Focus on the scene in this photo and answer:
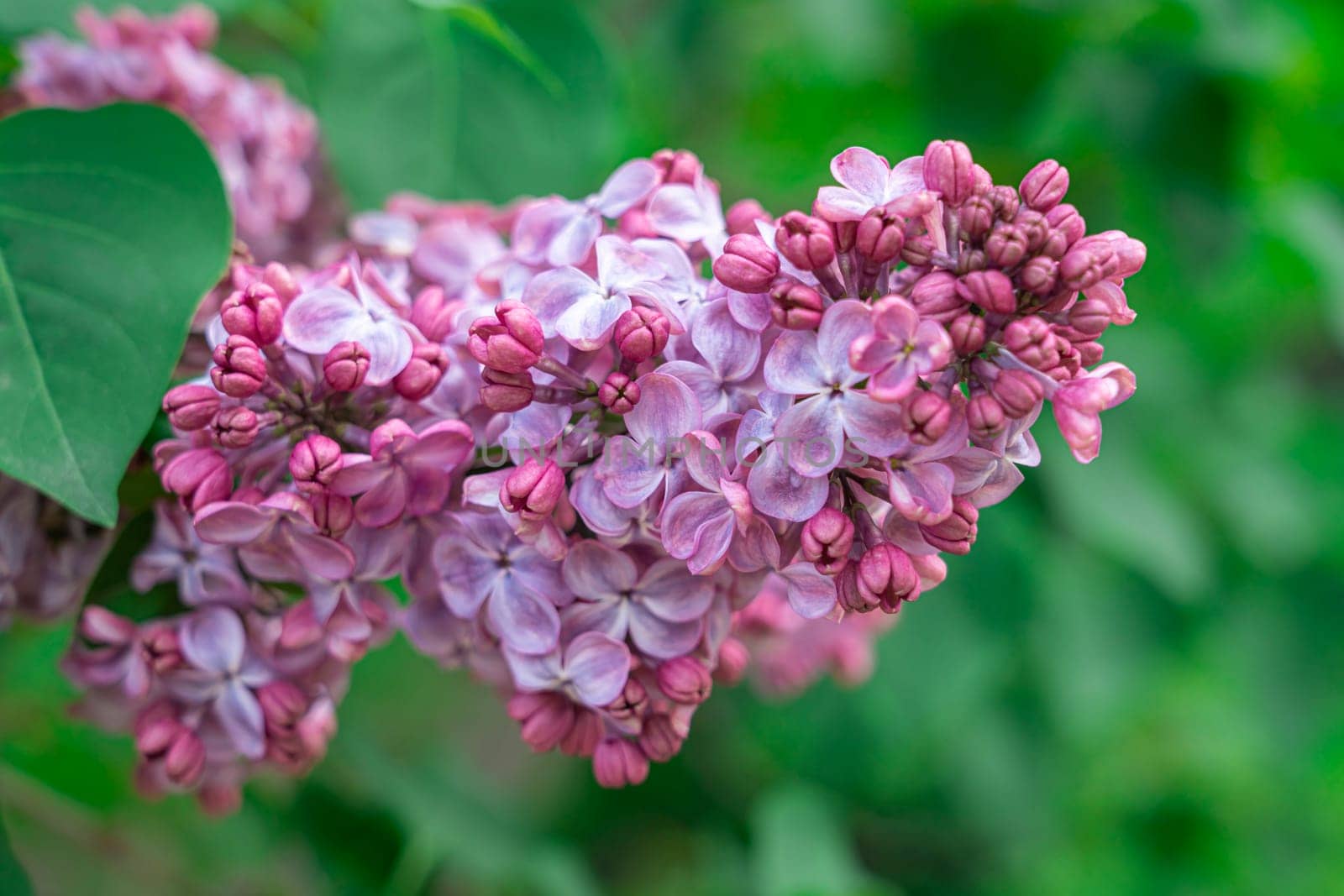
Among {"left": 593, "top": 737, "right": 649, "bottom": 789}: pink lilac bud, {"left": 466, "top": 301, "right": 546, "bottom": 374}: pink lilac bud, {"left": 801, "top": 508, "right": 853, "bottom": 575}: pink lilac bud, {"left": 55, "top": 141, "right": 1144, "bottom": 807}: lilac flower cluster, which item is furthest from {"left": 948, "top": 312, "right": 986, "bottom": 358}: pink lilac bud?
{"left": 593, "top": 737, "right": 649, "bottom": 789}: pink lilac bud

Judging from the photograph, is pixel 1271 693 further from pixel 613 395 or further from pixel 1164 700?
pixel 613 395

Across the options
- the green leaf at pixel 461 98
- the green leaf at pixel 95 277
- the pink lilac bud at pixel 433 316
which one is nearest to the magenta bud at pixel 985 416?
the pink lilac bud at pixel 433 316

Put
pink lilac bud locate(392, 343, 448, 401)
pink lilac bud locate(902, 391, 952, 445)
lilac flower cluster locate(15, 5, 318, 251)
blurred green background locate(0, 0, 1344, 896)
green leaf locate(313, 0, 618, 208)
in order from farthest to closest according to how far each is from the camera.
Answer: blurred green background locate(0, 0, 1344, 896) < green leaf locate(313, 0, 618, 208) < lilac flower cluster locate(15, 5, 318, 251) < pink lilac bud locate(392, 343, 448, 401) < pink lilac bud locate(902, 391, 952, 445)

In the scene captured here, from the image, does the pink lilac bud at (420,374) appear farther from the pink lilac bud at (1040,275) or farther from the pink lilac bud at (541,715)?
the pink lilac bud at (1040,275)

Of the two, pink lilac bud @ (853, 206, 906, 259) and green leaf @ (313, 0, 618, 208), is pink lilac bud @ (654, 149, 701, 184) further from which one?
green leaf @ (313, 0, 618, 208)

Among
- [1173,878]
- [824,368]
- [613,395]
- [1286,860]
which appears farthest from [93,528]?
[1286,860]
